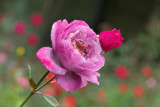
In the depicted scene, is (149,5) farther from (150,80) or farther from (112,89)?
(112,89)

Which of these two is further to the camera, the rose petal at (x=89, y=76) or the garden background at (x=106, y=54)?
the garden background at (x=106, y=54)

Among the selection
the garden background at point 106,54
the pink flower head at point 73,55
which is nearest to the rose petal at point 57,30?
the pink flower head at point 73,55

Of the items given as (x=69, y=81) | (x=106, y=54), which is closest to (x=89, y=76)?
(x=69, y=81)

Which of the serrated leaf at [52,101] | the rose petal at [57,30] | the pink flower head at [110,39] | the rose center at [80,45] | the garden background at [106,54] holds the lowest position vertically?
the garden background at [106,54]

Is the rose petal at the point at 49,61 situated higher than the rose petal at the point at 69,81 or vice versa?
the rose petal at the point at 49,61

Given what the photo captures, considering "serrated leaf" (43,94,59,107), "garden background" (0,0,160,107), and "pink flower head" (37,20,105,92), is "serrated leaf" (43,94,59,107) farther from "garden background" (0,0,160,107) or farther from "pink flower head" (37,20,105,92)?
"garden background" (0,0,160,107)

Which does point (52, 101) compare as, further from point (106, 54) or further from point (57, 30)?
point (106, 54)

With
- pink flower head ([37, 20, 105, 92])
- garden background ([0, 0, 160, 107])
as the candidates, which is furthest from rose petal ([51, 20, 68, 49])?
garden background ([0, 0, 160, 107])

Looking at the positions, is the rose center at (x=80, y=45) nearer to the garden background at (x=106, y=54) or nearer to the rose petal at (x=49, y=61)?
the rose petal at (x=49, y=61)
